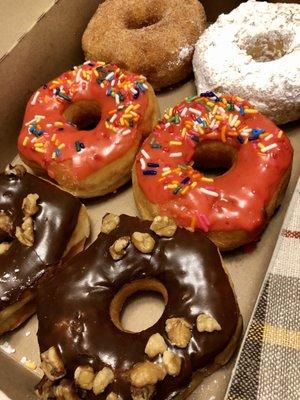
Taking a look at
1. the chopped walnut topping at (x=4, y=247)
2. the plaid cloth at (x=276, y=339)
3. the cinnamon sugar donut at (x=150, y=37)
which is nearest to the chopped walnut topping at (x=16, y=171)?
the chopped walnut topping at (x=4, y=247)

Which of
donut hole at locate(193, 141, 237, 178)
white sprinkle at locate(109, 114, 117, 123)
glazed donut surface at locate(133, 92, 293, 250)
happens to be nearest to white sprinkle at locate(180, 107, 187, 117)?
glazed donut surface at locate(133, 92, 293, 250)

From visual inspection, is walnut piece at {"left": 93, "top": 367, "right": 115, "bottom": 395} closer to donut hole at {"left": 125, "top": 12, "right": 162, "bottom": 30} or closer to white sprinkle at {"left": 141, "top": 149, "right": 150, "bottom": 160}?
white sprinkle at {"left": 141, "top": 149, "right": 150, "bottom": 160}

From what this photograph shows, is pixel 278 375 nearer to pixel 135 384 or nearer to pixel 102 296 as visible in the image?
pixel 135 384

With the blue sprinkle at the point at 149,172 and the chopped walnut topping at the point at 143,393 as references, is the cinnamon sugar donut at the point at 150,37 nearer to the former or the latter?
the blue sprinkle at the point at 149,172

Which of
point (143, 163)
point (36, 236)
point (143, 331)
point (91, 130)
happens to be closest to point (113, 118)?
point (91, 130)

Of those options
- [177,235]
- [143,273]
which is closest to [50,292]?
[143,273]

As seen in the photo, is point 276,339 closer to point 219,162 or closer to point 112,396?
point 112,396
